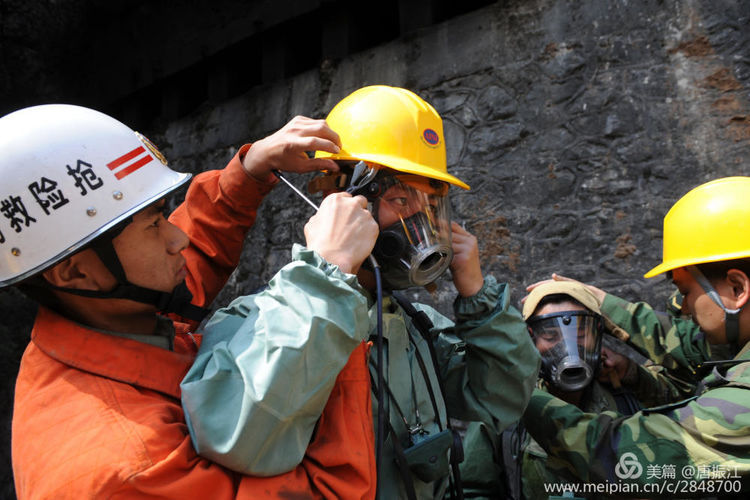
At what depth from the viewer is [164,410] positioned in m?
1.32

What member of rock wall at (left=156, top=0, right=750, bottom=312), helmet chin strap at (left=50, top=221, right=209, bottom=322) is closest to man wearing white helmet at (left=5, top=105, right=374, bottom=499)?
helmet chin strap at (left=50, top=221, right=209, bottom=322)

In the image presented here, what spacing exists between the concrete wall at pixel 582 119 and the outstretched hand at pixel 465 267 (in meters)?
1.83

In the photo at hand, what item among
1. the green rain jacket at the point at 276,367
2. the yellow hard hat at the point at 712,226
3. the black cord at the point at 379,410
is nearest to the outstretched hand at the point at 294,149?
the black cord at the point at 379,410

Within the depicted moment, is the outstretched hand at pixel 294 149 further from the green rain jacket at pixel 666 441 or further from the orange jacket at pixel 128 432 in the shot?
the green rain jacket at pixel 666 441

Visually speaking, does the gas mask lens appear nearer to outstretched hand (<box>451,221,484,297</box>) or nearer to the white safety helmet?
outstretched hand (<box>451,221,484,297</box>)

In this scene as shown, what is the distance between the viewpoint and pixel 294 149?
191 cm

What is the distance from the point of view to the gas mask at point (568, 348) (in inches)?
111

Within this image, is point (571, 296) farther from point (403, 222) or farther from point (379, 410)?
point (379, 410)

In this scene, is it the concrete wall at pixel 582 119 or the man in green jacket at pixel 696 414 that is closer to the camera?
the man in green jacket at pixel 696 414

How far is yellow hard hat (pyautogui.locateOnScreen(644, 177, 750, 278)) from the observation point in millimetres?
2494

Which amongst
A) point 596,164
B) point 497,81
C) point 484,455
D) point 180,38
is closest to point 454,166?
point 497,81

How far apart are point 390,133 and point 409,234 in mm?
384

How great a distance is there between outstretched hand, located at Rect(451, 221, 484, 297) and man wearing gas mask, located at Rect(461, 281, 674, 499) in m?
1.04

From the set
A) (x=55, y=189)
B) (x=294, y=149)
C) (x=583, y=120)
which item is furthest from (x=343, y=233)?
(x=583, y=120)
